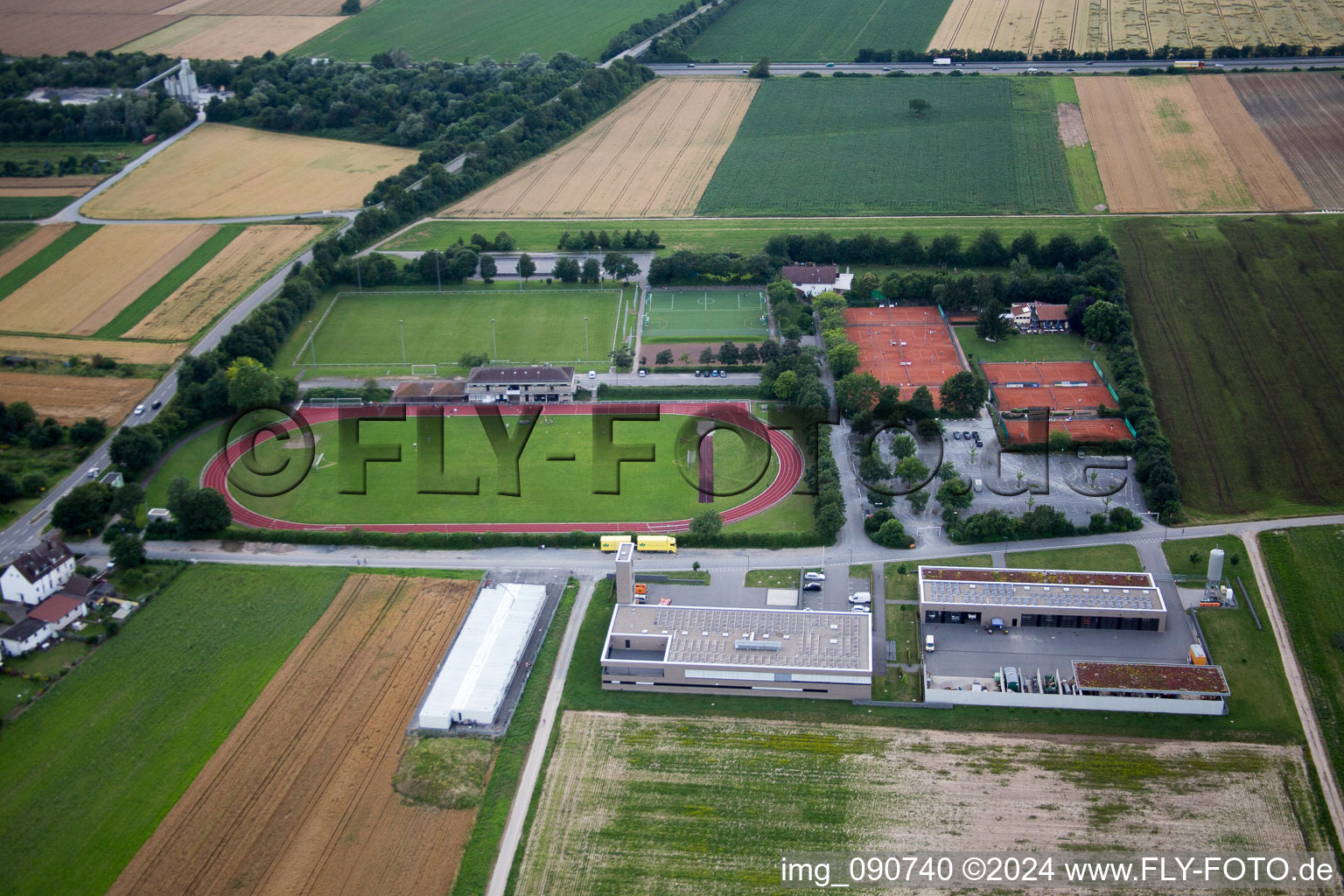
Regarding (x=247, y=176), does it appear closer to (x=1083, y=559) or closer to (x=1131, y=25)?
(x=1083, y=559)

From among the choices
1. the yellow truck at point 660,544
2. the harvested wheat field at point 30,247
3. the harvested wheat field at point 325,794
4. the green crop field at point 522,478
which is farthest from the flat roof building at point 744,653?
the harvested wheat field at point 30,247

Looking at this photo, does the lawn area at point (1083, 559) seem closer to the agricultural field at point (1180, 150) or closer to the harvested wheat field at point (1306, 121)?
the agricultural field at point (1180, 150)

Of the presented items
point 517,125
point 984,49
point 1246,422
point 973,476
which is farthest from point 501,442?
point 984,49

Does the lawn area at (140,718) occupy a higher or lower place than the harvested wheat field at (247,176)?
lower

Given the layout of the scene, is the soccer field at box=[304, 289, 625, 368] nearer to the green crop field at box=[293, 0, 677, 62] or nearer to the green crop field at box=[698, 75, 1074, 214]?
the green crop field at box=[698, 75, 1074, 214]

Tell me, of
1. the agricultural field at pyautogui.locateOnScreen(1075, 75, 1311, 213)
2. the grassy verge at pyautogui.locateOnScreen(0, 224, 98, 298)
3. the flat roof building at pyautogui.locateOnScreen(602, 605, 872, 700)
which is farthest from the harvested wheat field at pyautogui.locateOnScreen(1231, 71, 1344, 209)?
the grassy verge at pyautogui.locateOnScreen(0, 224, 98, 298)

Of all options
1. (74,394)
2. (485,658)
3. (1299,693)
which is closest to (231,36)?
(74,394)
